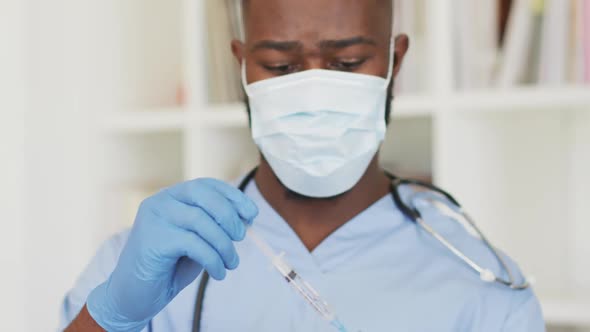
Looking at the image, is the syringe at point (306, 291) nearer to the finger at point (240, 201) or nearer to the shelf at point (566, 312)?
the finger at point (240, 201)

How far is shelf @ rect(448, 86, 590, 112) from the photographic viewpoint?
148 centimetres

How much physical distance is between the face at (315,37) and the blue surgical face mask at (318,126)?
2 centimetres

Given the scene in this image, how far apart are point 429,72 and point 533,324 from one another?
743mm

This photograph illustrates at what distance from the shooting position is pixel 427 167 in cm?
191

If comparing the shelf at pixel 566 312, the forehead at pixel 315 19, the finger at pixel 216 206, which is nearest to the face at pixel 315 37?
the forehead at pixel 315 19

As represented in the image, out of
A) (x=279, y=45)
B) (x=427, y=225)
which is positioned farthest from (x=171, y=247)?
(x=427, y=225)

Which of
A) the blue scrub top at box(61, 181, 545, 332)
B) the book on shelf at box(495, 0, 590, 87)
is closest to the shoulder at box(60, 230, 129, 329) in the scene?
the blue scrub top at box(61, 181, 545, 332)

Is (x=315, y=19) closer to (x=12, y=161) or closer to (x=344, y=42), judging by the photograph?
(x=344, y=42)

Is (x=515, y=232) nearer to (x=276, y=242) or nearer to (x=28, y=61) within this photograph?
(x=276, y=242)

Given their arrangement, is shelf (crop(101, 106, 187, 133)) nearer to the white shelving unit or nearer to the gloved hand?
the white shelving unit

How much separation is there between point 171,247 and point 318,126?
0.30 metres

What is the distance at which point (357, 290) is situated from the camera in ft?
3.36

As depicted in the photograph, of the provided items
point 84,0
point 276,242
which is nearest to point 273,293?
point 276,242

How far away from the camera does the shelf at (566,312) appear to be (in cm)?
150
